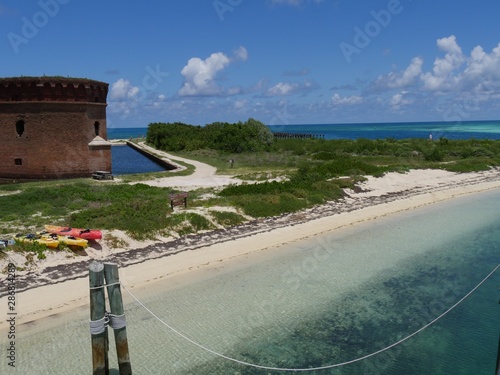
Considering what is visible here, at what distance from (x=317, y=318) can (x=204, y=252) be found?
5.69 meters

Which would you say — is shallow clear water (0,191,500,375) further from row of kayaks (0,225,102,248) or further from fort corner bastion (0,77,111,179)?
fort corner bastion (0,77,111,179)

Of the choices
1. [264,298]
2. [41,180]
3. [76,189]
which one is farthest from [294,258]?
[41,180]

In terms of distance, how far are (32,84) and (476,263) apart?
27731mm

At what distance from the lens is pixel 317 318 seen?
11.4 metres

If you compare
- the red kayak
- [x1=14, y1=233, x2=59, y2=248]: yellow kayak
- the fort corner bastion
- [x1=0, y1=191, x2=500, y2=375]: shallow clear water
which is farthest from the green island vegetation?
[x1=0, y1=191, x2=500, y2=375]: shallow clear water

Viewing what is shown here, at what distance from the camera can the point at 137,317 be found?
11258 millimetres

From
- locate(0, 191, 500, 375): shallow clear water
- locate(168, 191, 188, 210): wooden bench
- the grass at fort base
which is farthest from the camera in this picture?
locate(168, 191, 188, 210): wooden bench

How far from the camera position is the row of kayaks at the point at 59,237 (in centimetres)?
1376

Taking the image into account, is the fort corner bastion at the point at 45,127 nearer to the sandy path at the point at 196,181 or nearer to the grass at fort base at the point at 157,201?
the grass at fort base at the point at 157,201

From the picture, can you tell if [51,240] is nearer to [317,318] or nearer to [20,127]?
[317,318]

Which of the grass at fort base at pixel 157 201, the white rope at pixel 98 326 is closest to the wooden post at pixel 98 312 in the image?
the white rope at pixel 98 326

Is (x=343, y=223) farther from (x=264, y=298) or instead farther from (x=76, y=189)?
(x=76, y=189)

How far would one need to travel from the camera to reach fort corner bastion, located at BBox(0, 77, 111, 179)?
3005cm

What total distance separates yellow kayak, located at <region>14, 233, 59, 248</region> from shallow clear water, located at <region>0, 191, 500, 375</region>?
3.34 meters
